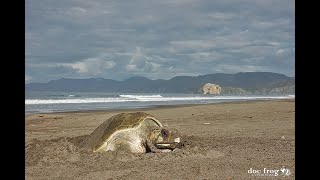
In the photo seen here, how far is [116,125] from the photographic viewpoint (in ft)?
27.3

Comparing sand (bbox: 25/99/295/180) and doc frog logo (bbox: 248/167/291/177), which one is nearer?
doc frog logo (bbox: 248/167/291/177)

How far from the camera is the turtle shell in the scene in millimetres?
8078

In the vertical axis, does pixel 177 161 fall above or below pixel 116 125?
below

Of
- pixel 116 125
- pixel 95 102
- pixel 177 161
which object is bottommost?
pixel 177 161

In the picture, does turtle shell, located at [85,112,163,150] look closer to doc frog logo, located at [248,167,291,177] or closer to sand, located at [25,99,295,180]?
sand, located at [25,99,295,180]

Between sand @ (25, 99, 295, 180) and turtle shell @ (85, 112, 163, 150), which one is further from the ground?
turtle shell @ (85, 112, 163, 150)

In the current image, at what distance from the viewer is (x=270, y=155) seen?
7.19m

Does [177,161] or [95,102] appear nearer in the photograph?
[177,161]

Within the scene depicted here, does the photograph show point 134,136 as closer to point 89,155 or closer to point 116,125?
point 116,125

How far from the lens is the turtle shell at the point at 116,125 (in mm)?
8078

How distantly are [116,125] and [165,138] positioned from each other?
121 cm

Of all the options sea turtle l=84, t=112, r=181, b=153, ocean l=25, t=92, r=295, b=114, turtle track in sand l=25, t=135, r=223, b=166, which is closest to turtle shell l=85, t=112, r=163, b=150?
sea turtle l=84, t=112, r=181, b=153

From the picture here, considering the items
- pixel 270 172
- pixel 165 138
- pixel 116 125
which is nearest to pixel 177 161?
pixel 165 138
